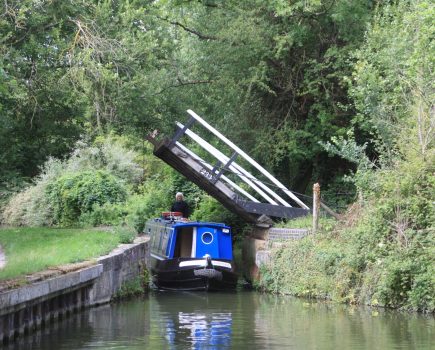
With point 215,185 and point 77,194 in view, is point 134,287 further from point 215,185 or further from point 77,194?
point 77,194

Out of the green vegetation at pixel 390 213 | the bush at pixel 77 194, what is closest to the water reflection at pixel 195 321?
the green vegetation at pixel 390 213

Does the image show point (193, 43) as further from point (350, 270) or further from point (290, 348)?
point (290, 348)

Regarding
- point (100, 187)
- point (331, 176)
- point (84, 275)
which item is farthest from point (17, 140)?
point (84, 275)

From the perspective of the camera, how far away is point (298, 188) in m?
30.1

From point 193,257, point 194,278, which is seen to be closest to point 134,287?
point 194,278

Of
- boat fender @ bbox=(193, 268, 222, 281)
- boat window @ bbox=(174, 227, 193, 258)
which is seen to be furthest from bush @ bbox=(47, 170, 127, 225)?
boat fender @ bbox=(193, 268, 222, 281)

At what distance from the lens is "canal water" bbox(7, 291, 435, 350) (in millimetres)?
14016

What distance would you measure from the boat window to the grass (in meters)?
2.33

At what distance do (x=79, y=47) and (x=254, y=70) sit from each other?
8.75 m

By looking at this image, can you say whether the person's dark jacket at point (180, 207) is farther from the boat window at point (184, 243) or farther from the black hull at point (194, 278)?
the black hull at point (194, 278)

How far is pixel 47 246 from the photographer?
65.8ft

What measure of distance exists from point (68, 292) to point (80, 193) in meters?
9.09

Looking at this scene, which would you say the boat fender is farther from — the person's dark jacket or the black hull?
the person's dark jacket

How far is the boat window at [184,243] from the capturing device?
24.5 meters
